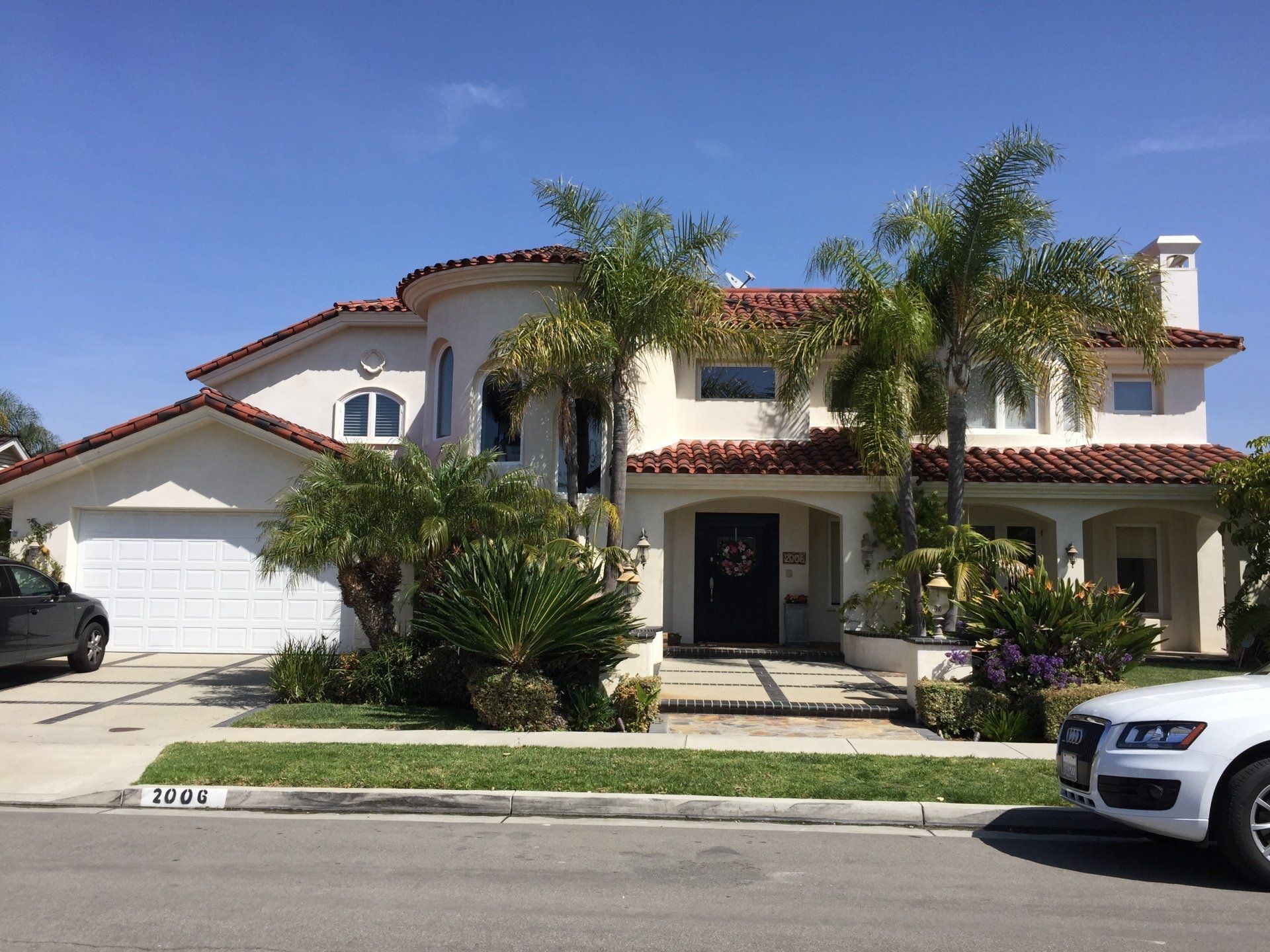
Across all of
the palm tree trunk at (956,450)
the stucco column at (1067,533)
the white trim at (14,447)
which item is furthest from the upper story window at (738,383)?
the white trim at (14,447)

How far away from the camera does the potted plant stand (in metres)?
18.7

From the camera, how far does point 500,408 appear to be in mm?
17016

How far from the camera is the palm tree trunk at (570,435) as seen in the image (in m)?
15.1

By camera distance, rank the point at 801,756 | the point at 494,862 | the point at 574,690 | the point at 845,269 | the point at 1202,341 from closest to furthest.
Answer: the point at 494,862
the point at 801,756
the point at 574,690
the point at 845,269
the point at 1202,341

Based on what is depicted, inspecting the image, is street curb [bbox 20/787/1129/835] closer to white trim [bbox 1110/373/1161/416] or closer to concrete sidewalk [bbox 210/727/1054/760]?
concrete sidewalk [bbox 210/727/1054/760]

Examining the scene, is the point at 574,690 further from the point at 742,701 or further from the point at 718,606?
the point at 718,606

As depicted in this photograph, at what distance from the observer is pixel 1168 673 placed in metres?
14.9

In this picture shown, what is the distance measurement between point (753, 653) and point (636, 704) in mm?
6712

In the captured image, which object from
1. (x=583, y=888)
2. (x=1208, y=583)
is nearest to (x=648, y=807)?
(x=583, y=888)

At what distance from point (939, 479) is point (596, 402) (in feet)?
20.1

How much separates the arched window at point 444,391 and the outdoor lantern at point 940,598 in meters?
8.51

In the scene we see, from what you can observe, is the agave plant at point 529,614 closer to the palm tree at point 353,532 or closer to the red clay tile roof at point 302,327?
the palm tree at point 353,532

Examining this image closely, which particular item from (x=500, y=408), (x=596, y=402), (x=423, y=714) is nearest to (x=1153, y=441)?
(x=596, y=402)

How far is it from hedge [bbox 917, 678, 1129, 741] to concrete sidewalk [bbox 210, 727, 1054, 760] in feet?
1.55
